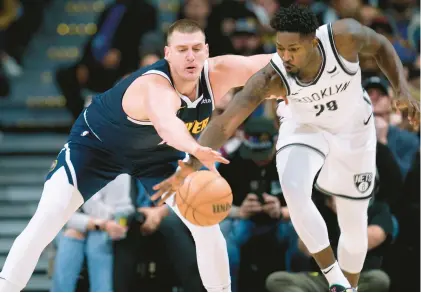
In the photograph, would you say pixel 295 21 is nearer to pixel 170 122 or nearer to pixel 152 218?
pixel 170 122

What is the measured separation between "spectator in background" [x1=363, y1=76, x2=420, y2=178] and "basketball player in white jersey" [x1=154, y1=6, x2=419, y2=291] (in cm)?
185

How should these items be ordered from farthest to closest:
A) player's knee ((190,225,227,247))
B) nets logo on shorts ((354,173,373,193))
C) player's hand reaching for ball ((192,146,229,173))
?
nets logo on shorts ((354,173,373,193))
player's knee ((190,225,227,247))
player's hand reaching for ball ((192,146,229,173))

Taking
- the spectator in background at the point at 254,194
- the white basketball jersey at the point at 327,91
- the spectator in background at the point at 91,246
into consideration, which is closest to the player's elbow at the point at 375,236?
the spectator in background at the point at 254,194

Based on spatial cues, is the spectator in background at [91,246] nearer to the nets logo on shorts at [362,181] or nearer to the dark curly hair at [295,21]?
the nets logo on shorts at [362,181]

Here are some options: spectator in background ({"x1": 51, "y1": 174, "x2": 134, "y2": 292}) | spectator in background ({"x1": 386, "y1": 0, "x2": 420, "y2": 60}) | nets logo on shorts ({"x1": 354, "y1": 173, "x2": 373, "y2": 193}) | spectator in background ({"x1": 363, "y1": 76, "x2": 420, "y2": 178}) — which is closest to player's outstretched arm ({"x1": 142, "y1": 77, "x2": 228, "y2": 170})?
nets logo on shorts ({"x1": 354, "y1": 173, "x2": 373, "y2": 193})

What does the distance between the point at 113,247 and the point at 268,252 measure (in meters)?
1.36

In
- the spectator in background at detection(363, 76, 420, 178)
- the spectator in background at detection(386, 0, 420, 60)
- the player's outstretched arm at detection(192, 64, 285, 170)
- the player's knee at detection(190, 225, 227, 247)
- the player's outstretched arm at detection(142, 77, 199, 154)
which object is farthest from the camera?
the spectator in background at detection(386, 0, 420, 60)

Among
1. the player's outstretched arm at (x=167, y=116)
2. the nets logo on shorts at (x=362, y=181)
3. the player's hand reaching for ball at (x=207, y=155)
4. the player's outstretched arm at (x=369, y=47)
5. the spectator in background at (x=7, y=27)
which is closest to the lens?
the player's hand reaching for ball at (x=207, y=155)

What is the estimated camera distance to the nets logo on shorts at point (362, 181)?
6496 mm

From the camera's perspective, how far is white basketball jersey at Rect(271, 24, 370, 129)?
6113 mm

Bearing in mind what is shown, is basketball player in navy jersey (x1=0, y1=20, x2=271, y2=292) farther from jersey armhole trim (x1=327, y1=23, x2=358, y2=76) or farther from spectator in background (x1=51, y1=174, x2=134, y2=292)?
spectator in background (x1=51, y1=174, x2=134, y2=292)

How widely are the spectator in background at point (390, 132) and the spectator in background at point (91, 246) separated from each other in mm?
2507

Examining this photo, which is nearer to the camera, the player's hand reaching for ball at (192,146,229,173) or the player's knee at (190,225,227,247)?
the player's hand reaching for ball at (192,146,229,173)

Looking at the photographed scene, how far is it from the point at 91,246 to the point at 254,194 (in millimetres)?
1506
